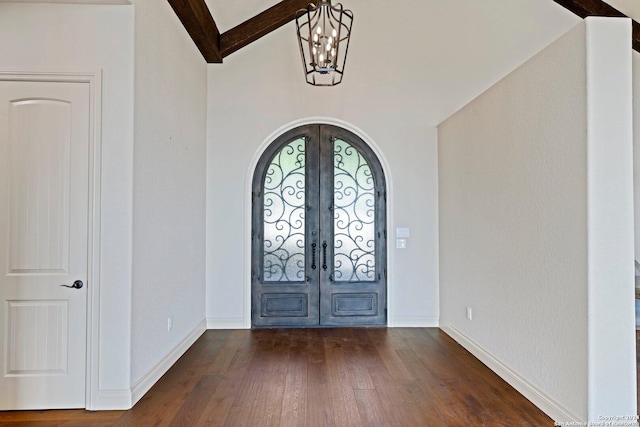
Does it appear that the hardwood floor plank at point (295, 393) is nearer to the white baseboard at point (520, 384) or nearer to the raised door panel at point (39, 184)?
the white baseboard at point (520, 384)

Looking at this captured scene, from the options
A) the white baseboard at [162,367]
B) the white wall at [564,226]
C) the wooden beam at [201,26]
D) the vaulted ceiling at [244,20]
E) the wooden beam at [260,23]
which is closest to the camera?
the white wall at [564,226]

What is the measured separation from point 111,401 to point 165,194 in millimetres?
1735

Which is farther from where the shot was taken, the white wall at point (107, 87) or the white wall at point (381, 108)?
the white wall at point (381, 108)

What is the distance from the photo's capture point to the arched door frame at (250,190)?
16.1 ft

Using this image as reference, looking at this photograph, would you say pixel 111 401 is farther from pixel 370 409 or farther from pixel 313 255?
pixel 313 255

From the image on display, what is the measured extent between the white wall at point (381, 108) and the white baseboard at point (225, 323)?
0.02m

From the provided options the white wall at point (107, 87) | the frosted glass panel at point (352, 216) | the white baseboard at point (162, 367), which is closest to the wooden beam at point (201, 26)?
the white wall at point (107, 87)

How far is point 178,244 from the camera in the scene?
3855mm

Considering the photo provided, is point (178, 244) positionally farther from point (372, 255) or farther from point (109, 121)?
point (372, 255)

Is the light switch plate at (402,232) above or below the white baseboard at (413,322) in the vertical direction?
above

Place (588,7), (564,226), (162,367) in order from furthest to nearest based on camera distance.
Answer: (588,7) < (162,367) < (564,226)

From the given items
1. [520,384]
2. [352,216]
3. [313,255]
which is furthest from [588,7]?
[313,255]

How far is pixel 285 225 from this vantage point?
4980mm

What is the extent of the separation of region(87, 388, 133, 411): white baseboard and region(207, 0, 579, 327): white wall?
210 cm
